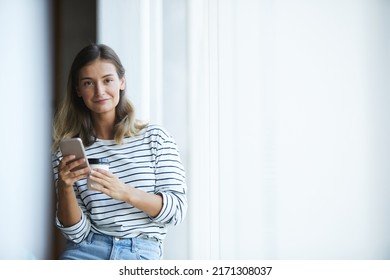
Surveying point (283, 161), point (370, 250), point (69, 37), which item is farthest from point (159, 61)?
point (370, 250)

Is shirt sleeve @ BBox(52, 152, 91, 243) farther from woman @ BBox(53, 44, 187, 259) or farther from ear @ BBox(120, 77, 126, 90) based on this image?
ear @ BBox(120, 77, 126, 90)

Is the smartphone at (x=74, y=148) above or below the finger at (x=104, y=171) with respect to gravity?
above

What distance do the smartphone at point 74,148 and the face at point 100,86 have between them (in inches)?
3.6

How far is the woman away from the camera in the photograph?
Result: 3.91 ft

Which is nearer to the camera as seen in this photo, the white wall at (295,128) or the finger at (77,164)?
the finger at (77,164)

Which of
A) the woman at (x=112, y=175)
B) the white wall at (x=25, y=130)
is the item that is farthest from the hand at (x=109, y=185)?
the white wall at (x=25, y=130)

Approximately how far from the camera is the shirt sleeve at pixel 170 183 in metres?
1.20

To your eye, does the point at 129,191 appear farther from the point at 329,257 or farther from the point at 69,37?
the point at 329,257

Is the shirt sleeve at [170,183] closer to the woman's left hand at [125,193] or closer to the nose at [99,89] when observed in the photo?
the woman's left hand at [125,193]

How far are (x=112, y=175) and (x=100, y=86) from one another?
0.66 feet

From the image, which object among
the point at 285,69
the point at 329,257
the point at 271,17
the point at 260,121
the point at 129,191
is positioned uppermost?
the point at 271,17

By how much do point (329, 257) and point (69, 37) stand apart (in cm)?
79

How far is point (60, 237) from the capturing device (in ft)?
4.00

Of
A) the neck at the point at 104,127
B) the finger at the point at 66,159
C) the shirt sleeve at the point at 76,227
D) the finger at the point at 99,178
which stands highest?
the neck at the point at 104,127
